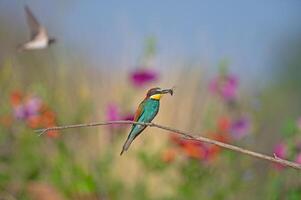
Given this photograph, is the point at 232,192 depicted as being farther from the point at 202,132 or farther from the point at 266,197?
the point at 202,132

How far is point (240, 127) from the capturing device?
4449 mm

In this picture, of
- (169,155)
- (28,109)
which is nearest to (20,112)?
(28,109)

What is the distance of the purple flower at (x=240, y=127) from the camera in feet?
14.5

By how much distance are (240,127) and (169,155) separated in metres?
0.40

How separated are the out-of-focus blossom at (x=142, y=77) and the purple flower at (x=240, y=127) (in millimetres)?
465

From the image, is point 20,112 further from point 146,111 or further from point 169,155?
point 146,111

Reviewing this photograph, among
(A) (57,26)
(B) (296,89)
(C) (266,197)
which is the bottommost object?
(B) (296,89)

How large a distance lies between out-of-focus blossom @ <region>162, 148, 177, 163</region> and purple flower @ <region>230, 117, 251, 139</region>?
336 mm

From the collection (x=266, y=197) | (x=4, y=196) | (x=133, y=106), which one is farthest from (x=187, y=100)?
(x=4, y=196)

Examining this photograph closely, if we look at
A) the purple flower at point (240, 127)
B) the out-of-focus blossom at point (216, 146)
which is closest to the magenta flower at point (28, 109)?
the out-of-focus blossom at point (216, 146)

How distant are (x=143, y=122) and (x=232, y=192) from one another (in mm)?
3006

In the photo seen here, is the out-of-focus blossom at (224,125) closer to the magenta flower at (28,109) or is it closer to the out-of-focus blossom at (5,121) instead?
the magenta flower at (28,109)

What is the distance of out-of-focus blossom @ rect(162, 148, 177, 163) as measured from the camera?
4.51m

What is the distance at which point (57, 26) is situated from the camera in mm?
6211
